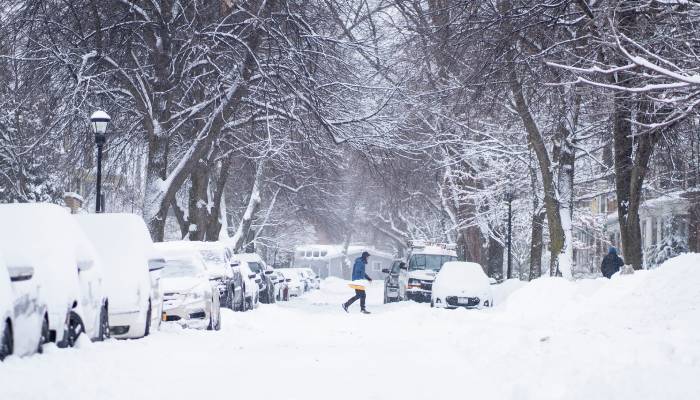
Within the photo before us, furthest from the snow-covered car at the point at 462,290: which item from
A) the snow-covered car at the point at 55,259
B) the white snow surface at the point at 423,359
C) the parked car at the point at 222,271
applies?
the snow-covered car at the point at 55,259

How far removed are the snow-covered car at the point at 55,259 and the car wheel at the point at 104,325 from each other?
0.54m

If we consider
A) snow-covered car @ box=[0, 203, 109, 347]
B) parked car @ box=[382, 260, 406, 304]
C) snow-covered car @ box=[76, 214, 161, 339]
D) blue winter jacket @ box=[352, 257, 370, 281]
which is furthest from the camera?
parked car @ box=[382, 260, 406, 304]

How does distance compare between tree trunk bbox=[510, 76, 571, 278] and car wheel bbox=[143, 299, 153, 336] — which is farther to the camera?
tree trunk bbox=[510, 76, 571, 278]

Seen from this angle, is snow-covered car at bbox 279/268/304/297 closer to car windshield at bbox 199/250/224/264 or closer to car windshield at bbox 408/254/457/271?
car windshield at bbox 408/254/457/271

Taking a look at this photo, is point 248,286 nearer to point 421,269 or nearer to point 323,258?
point 421,269

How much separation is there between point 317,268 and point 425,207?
113116 millimetres

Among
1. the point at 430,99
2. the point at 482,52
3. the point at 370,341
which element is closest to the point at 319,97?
the point at 482,52

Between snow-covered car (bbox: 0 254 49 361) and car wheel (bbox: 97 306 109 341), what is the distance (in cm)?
312

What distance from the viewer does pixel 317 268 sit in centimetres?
17125

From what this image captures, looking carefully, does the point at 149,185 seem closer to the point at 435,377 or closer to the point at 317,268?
the point at 435,377

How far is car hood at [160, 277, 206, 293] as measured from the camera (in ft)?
65.4

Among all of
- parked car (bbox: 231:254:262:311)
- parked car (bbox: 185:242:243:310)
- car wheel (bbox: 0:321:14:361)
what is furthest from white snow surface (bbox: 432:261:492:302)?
car wheel (bbox: 0:321:14:361)

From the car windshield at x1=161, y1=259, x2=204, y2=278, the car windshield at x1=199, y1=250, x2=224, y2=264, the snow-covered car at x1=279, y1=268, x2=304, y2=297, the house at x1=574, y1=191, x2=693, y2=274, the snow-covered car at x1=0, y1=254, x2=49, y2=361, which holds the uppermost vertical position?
the house at x1=574, y1=191, x2=693, y2=274

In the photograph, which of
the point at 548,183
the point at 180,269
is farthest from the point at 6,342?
the point at 548,183
